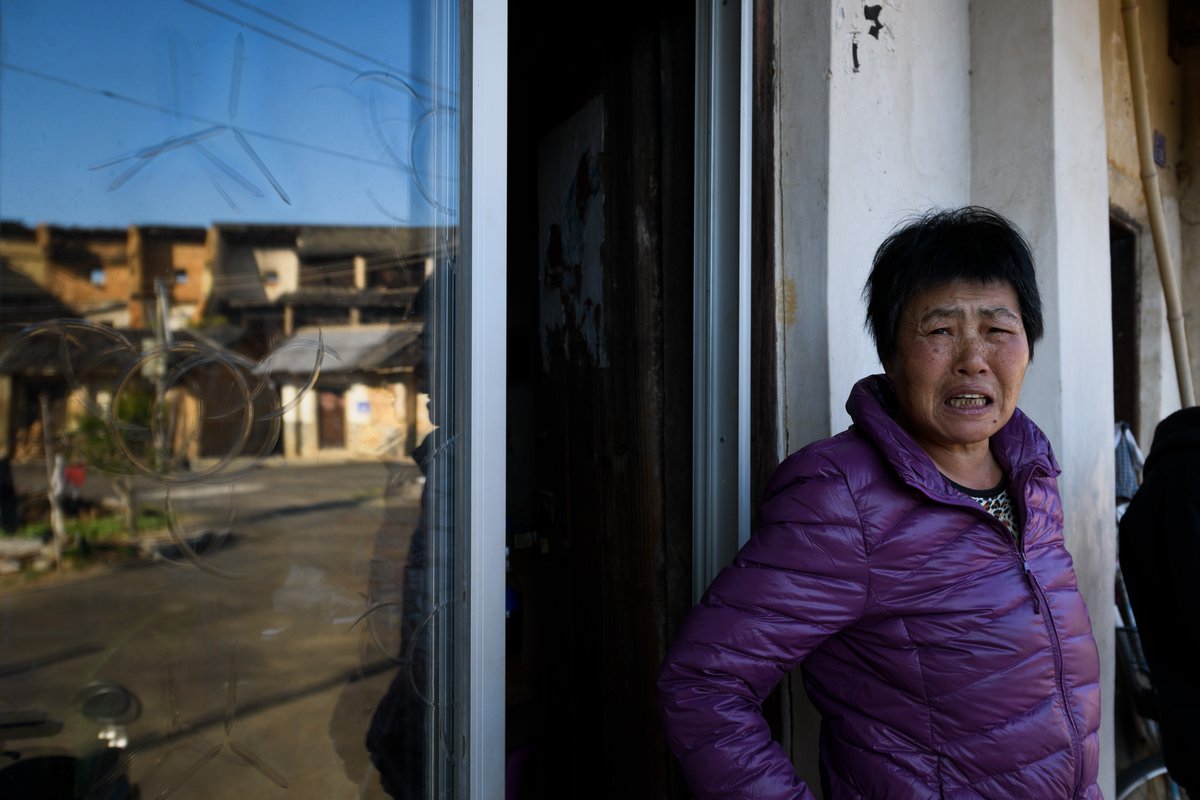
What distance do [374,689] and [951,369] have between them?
1.10m

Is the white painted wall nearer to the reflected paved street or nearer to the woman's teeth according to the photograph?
the woman's teeth

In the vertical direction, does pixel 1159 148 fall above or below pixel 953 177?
above

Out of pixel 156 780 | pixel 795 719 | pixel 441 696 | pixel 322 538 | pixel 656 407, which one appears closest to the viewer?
pixel 156 780

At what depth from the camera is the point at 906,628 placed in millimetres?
1090

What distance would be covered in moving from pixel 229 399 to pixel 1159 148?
15.0 ft

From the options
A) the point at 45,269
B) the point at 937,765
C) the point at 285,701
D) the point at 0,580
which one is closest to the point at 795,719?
the point at 937,765

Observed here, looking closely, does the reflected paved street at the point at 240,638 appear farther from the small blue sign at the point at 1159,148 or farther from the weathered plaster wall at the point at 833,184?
the small blue sign at the point at 1159,148

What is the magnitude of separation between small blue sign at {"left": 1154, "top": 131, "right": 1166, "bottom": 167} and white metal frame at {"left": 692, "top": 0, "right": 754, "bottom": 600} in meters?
3.28

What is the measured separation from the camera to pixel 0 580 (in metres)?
0.76

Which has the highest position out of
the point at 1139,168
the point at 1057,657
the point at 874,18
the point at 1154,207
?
the point at 1139,168

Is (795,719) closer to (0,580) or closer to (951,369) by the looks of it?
(951,369)

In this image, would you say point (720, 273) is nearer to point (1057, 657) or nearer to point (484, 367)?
point (484, 367)

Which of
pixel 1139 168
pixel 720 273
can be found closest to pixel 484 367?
pixel 720 273

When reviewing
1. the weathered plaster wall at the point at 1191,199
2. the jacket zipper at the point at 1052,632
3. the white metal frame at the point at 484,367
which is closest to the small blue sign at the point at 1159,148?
the weathered plaster wall at the point at 1191,199
